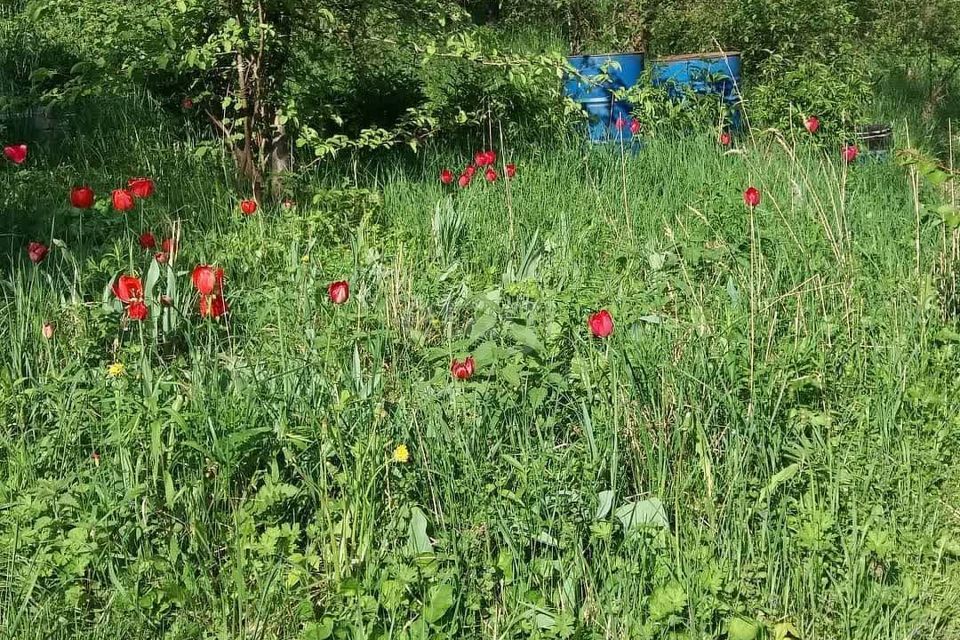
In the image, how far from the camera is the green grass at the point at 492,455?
188cm

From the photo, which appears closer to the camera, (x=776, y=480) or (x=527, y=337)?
(x=776, y=480)

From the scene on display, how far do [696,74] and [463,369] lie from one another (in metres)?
4.65

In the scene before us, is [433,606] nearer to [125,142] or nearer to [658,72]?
[125,142]

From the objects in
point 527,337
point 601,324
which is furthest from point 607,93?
point 601,324

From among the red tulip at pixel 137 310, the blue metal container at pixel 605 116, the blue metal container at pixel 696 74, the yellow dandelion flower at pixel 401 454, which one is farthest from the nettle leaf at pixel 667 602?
the blue metal container at pixel 696 74

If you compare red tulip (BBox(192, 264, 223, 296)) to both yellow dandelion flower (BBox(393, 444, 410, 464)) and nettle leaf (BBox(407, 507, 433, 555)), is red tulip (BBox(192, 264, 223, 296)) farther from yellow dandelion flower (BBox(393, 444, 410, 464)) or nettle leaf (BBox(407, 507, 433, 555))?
nettle leaf (BBox(407, 507, 433, 555))

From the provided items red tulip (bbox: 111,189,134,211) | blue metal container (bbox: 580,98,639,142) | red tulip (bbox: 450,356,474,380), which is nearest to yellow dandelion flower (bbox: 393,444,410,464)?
red tulip (bbox: 450,356,474,380)

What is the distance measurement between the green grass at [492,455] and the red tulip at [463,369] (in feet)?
0.22

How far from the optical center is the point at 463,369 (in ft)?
7.36

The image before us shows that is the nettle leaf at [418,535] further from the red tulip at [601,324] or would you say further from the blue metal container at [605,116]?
the blue metal container at [605,116]

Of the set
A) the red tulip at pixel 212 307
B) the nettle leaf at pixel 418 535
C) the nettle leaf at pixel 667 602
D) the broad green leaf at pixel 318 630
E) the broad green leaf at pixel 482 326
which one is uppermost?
the red tulip at pixel 212 307

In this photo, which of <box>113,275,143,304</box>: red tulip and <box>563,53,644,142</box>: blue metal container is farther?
<box>563,53,644,142</box>: blue metal container

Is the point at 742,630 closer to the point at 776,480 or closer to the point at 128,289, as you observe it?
the point at 776,480

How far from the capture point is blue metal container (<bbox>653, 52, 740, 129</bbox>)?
6246 millimetres
